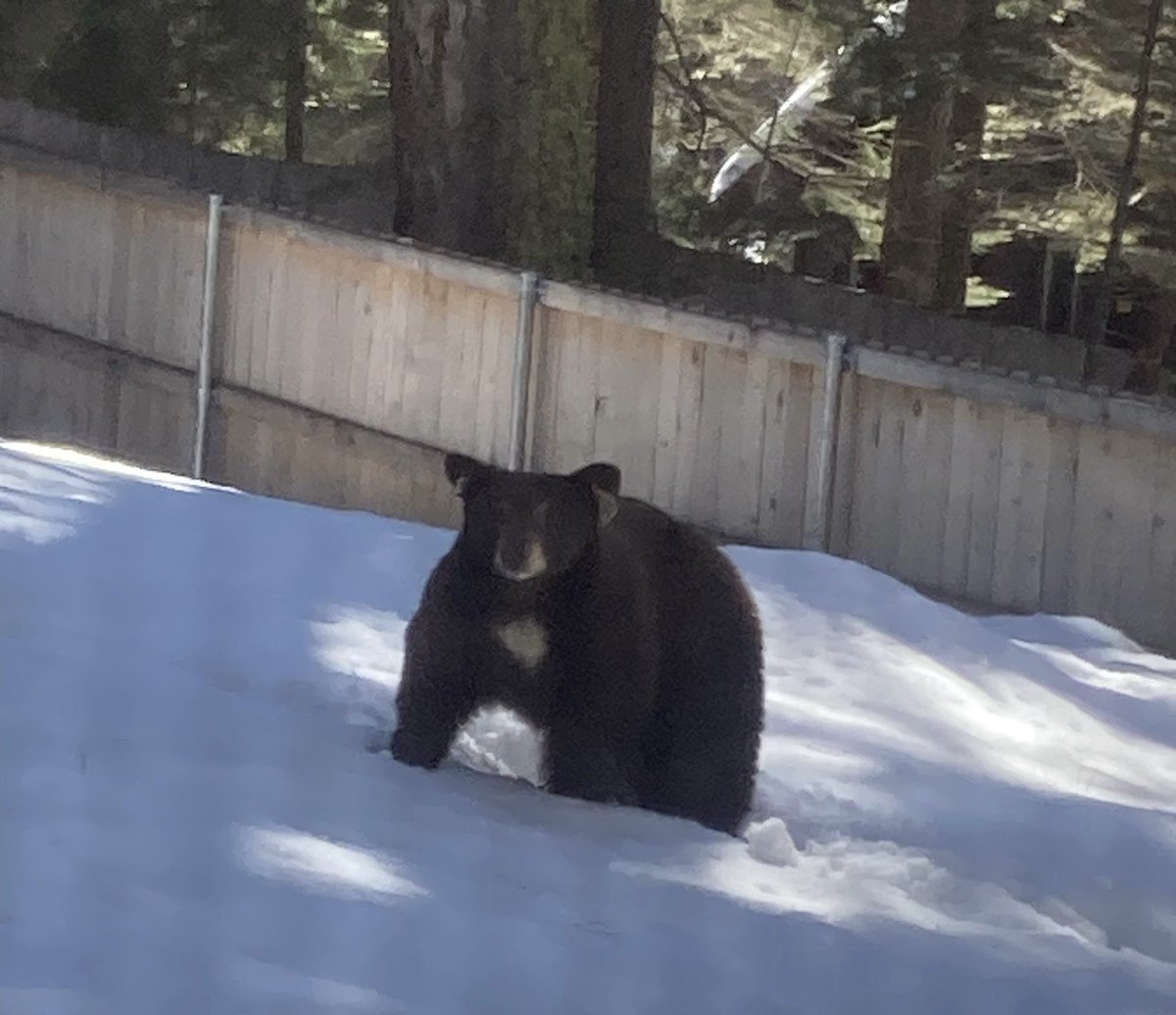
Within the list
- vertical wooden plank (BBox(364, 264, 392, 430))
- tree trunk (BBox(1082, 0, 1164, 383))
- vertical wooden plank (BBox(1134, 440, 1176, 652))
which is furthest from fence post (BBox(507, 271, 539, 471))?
vertical wooden plank (BBox(1134, 440, 1176, 652))

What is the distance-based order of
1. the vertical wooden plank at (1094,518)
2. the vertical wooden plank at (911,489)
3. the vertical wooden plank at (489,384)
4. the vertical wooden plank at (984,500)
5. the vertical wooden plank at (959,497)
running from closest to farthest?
the vertical wooden plank at (1094,518) < the vertical wooden plank at (984,500) < the vertical wooden plank at (959,497) < the vertical wooden plank at (911,489) < the vertical wooden plank at (489,384)

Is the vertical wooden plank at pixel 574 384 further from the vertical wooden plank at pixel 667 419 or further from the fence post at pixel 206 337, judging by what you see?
the fence post at pixel 206 337

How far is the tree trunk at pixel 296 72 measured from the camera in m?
18.6

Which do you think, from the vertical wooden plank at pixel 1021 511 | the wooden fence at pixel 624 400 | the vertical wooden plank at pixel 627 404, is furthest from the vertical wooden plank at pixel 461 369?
the vertical wooden plank at pixel 1021 511

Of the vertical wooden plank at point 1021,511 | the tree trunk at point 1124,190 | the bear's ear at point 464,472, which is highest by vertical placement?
the tree trunk at point 1124,190

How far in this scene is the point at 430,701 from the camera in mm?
5121

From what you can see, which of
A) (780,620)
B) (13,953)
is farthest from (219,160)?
(13,953)

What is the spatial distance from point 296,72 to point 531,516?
1550 centimetres

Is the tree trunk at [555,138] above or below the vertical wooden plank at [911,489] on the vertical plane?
above

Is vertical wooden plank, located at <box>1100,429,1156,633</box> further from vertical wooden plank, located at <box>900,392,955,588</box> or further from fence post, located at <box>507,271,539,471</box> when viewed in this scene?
fence post, located at <box>507,271,539,471</box>

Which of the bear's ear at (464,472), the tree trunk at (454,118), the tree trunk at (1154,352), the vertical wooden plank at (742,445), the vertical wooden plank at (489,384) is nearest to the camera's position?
the bear's ear at (464,472)

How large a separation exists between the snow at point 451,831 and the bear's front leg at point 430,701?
92 millimetres

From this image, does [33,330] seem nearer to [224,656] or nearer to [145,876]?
[224,656]

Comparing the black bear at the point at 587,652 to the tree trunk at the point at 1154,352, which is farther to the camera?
the tree trunk at the point at 1154,352
